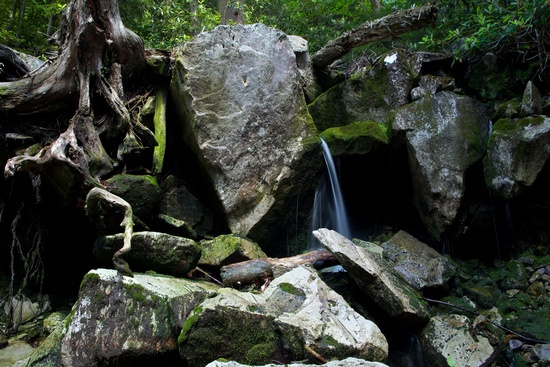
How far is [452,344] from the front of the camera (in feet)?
14.7

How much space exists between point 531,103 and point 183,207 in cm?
532

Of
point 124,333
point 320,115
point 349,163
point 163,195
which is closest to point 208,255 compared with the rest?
point 163,195

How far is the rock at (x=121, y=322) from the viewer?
345 centimetres

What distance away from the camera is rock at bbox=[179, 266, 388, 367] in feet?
10.9

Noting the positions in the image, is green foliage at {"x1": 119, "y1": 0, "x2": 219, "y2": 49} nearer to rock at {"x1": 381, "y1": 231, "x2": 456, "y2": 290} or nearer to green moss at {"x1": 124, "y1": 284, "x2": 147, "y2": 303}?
rock at {"x1": 381, "y1": 231, "x2": 456, "y2": 290}

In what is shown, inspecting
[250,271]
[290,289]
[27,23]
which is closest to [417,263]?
[250,271]

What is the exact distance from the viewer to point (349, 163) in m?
7.10

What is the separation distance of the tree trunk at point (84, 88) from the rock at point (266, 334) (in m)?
2.72

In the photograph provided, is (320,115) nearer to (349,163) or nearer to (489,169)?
(349,163)

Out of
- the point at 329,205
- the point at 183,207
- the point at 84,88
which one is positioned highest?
the point at 84,88

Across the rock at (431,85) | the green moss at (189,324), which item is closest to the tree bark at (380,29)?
the rock at (431,85)

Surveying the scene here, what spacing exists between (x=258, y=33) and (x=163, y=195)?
317 centimetres

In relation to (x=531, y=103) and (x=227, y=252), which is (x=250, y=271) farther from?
(x=531, y=103)

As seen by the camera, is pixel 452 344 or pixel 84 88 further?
pixel 84 88
